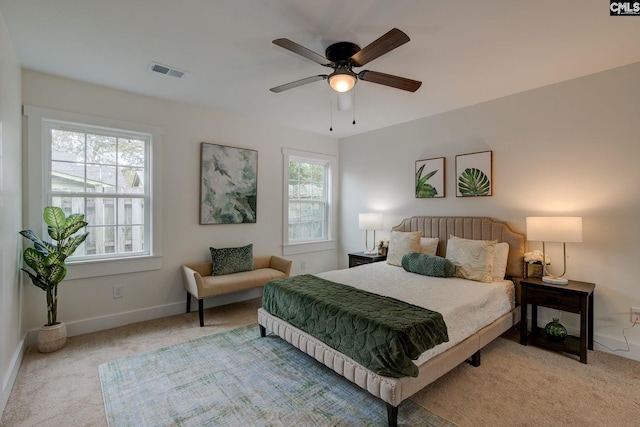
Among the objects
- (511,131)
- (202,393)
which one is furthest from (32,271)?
(511,131)

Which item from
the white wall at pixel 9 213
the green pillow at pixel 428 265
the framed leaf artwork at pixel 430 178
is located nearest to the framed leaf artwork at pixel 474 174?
the framed leaf artwork at pixel 430 178

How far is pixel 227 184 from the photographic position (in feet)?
13.7

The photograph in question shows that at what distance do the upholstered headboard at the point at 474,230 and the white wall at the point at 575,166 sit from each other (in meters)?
0.13

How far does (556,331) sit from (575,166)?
1.67 metres

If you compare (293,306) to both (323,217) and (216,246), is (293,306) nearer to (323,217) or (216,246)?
(216,246)

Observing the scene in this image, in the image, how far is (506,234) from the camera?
11.3ft

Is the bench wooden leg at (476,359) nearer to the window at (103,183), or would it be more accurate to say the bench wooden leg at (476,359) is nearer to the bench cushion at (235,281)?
the bench cushion at (235,281)

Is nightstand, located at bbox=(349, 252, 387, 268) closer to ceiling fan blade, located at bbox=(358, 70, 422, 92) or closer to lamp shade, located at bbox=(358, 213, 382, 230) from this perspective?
lamp shade, located at bbox=(358, 213, 382, 230)

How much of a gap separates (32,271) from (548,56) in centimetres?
514

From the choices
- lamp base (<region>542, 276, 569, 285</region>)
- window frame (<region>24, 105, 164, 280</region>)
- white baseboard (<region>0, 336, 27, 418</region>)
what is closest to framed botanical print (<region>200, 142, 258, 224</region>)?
window frame (<region>24, 105, 164, 280</region>)

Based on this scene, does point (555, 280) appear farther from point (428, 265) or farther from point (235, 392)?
point (235, 392)

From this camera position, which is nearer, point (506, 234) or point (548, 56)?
point (548, 56)

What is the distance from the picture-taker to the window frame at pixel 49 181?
9.52 feet

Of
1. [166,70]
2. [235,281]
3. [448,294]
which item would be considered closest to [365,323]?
[448,294]
